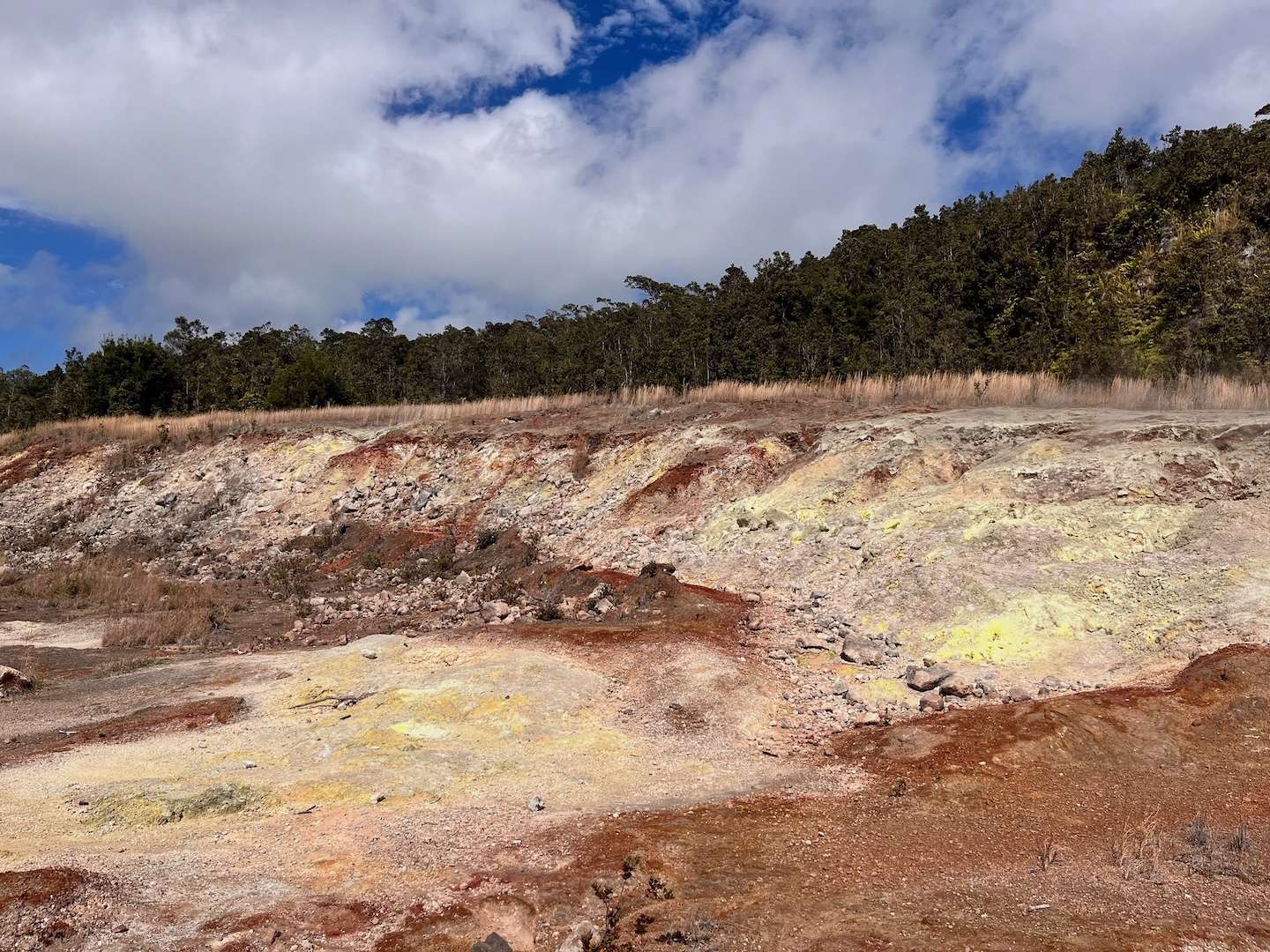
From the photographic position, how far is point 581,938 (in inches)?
184

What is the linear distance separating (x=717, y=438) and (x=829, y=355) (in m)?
15.9

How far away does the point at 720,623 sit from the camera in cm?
1235

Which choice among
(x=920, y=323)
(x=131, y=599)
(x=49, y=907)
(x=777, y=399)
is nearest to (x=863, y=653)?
(x=49, y=907)

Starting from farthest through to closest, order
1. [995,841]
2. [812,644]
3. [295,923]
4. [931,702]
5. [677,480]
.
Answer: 1. [677,480]
2. [812,644]
3. [931,702]
4. [995,841]
5. [295,923]

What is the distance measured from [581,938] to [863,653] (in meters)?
6.93

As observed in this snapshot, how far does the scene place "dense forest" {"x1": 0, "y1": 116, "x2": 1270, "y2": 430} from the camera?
25484 millimetres

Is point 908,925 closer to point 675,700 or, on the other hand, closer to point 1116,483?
point 675,700

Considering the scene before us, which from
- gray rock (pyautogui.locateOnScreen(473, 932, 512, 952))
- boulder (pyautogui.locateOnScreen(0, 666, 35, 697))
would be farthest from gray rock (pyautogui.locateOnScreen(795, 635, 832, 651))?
boulder (pyautogui.locateOnScreen(0, 666, 35, 697))

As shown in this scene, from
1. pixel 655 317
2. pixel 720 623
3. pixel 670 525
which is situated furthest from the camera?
pixel 655 317

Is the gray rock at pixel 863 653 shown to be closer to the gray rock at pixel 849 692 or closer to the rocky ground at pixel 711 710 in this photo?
the rocky ground at pixel 711 710

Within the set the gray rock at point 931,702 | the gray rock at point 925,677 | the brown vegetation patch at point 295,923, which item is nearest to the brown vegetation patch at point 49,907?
the brown vegetation patch at point 295,923

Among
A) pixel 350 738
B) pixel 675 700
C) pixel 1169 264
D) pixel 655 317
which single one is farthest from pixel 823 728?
pixel 655 317

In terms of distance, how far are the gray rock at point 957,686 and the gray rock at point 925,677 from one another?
3.6 inches

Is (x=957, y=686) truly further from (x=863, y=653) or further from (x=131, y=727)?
(x=131, y=727)
